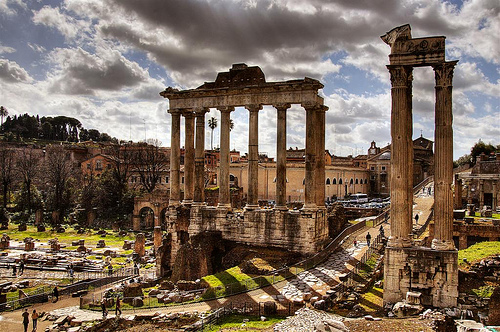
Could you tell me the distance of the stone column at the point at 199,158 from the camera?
1052 inches

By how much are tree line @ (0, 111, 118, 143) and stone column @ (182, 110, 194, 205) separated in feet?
295

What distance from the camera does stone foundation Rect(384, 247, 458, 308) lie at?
15320mm

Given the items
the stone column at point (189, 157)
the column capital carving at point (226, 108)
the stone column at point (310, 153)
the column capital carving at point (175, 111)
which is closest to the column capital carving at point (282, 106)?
the stone column at point (310, 153)

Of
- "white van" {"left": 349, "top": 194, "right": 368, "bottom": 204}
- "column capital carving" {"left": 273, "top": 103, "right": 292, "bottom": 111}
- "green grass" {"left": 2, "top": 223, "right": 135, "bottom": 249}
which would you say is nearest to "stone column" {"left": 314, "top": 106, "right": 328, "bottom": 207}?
"column capital carving" {"left": 273, "top": 103, "right": 292, "bottom": 111}

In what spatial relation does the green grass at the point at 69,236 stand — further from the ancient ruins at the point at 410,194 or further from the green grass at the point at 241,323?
the ancient ruins at the point at 410,194

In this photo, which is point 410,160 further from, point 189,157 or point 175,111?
point 175,111

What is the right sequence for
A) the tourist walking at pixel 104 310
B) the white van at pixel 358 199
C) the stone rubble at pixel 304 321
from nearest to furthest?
the stone rubble at pixel 304 321
the tourist walking at pixel 104 310
the white van at pixel 358 199

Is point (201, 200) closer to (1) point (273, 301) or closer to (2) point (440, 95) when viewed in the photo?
(1) point (273, 301)

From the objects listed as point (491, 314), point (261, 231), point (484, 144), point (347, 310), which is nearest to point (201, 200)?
point (261, 231)

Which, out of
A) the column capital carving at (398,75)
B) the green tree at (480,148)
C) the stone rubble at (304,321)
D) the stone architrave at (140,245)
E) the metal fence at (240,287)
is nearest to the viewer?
the stone rubble at (304,321)

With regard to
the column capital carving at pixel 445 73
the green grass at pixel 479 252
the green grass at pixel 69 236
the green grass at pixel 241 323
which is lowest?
the green grass at pixel 69 236

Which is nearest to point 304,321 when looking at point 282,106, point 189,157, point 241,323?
point 241,323

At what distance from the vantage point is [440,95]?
15852 millimetres

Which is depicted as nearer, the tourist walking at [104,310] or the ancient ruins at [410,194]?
the ancient ruins at [410,194]
